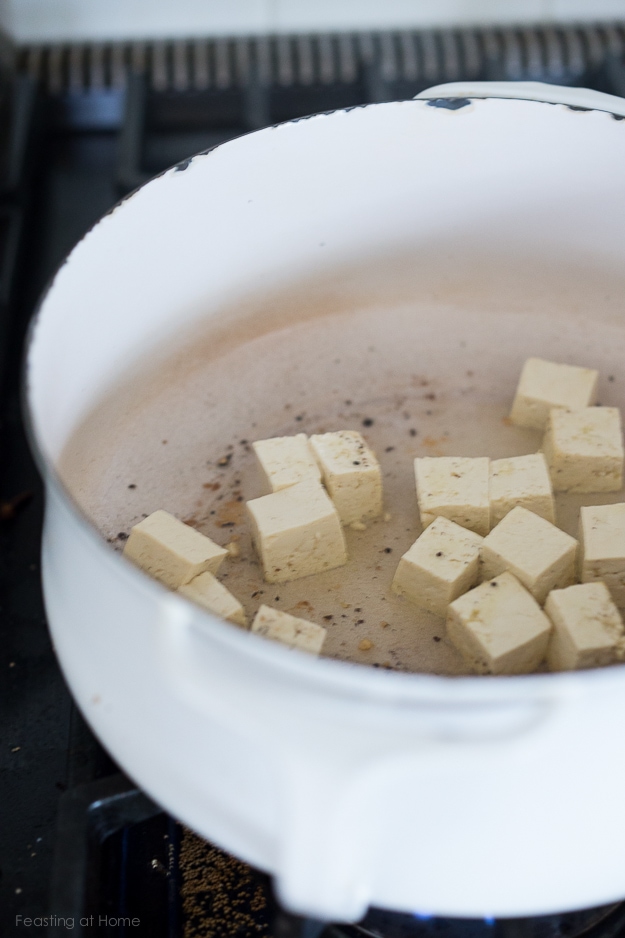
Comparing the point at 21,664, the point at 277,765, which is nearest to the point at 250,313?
the point at 21,664

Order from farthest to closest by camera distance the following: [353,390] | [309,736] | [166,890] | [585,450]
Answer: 1. [353,390]
2. [585,450]
3. [166,890]
4. [309,736]

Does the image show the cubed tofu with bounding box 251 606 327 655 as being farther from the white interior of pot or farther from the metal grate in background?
the metal grate in background

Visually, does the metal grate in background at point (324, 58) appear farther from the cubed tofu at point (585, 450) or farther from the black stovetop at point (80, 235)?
the cubed tofu at point (585, 450)

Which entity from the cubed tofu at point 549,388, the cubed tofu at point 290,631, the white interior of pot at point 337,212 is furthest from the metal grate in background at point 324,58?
the cubed tofu at point 290,631

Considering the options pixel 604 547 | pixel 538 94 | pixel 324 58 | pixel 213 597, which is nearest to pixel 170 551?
pixel 213 597

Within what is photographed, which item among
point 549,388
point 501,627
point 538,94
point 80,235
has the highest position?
point 538,94

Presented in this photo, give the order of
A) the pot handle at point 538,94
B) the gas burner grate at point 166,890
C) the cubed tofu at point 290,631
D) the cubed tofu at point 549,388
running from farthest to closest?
the cubed tofu at point 549,388, the pot handle at point 538,94, the cubed tofu at point 290,631, the gas burner grate at point 166,890

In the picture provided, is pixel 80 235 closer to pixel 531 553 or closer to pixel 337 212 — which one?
pixel 337 212
